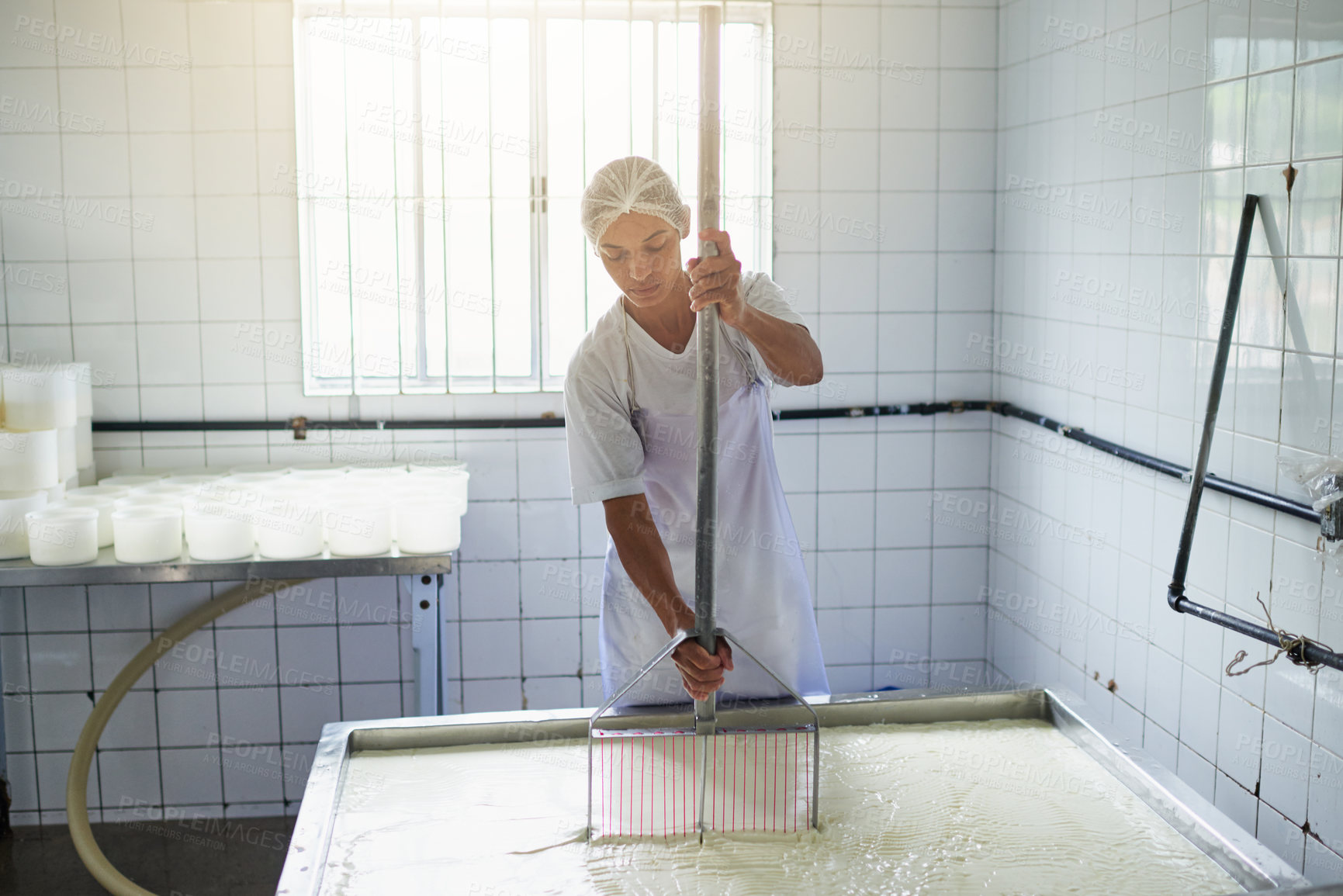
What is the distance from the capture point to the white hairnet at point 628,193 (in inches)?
77.5

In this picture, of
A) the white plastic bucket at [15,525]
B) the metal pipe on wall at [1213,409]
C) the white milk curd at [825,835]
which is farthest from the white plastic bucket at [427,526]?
the metal pipe on wall at [1213,409]

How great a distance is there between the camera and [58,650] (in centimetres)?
330

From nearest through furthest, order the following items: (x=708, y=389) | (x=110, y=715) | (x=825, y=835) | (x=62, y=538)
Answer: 1. (x=708, y=389)
2. (x=825, y=835)
3. (x=62, y=538)
4. (x=110, y=715)

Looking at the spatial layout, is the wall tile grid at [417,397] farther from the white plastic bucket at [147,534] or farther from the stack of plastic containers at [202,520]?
the white plastic bucket at [147,534]

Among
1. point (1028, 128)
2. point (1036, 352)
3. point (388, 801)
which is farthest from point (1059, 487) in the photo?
point (388, 801)

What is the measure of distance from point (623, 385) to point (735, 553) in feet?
1.29

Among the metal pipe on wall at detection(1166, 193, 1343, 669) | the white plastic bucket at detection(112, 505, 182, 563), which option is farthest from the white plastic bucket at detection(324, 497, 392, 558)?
the metal pipe on wall at detection(1166, 193, 1343, 669)

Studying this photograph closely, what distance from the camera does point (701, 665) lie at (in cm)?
161

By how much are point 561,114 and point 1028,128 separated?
140 centimetres

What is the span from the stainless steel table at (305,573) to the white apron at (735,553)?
26.9 inches

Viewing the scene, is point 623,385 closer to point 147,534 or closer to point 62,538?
point 147,534

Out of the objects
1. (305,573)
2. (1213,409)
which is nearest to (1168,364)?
(1213,409)

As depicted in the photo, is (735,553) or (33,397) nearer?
(735,553)

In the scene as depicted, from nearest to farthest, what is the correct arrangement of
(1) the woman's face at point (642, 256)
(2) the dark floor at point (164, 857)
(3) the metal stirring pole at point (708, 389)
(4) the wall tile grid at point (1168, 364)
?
1. (3) the metal stirring pole at point (708, 389)
2. (1) the woman's face at point (642, 256)
3. (4) the wall tile grid at point (1168, 364)
4. (2) the dark floor at point (164, 857)
